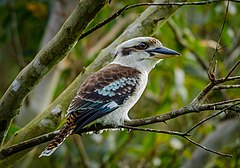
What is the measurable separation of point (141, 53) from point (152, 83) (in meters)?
1.80

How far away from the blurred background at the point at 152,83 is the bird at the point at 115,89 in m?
1.03

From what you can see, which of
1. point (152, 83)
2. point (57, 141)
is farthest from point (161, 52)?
point (152, 83)

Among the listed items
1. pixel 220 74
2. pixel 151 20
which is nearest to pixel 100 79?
pixel 151 20

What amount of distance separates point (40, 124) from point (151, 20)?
674 millimetres

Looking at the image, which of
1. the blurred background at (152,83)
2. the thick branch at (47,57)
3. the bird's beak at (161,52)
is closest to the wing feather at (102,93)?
the bird's beak at (161,52)

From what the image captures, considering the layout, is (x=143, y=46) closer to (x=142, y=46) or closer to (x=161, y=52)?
(x=142, y=46)

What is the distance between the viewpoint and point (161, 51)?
2861 mm

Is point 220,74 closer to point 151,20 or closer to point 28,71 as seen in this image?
point 151,20

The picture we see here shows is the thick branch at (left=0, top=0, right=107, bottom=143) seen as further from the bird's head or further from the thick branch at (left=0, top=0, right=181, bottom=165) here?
the bird's head

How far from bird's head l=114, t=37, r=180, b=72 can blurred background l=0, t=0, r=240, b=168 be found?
100 centimetres

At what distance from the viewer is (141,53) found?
9.78ft

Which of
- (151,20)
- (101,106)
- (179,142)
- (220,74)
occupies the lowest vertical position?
(179,142)

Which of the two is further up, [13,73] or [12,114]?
[12,114]

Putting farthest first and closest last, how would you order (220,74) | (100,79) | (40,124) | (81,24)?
(220,74), (100,79), (40,124), (81,24)
